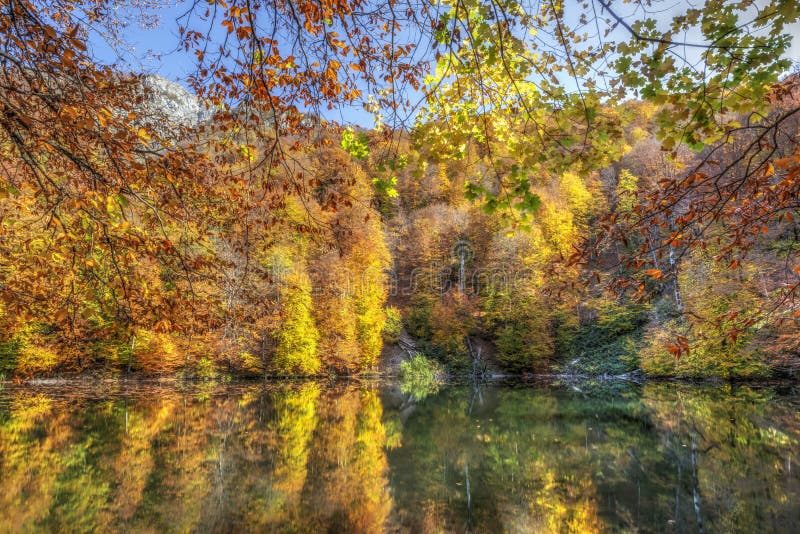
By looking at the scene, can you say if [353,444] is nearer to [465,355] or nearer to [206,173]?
[206,173]

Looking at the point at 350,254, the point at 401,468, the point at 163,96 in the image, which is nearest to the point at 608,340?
the point at 350,254

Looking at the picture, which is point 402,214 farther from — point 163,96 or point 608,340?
point 163,96

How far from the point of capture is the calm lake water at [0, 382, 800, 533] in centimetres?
498

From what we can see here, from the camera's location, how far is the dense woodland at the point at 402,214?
2.80 meters

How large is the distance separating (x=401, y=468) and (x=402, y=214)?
3262cm

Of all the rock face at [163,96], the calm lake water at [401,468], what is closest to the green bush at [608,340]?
the calm lake water at [401,468]

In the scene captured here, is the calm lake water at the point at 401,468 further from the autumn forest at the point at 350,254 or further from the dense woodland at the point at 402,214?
the dense woodland at the point at 402,214

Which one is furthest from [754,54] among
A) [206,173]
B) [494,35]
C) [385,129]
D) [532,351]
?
[532,351]

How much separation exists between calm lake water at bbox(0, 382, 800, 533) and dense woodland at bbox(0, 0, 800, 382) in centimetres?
209

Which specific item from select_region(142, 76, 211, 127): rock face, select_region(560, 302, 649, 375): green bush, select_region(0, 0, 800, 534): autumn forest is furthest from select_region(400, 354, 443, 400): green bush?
select_region(142, 76, 211, 127): rock face

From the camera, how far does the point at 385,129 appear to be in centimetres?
424

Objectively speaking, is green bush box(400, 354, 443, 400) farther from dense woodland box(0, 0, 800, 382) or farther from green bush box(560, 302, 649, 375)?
green bush box(560, 302, 649, 375)

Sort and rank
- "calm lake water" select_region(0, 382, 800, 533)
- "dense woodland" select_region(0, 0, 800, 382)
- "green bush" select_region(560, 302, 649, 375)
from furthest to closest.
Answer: "green bush" select_region(560, 302, 649, 375) < "calm lake water" select_region(0, 382, 800, 533) < "dense woodland" select_region(0, 0, 800, 382)

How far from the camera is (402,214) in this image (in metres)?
38.4
